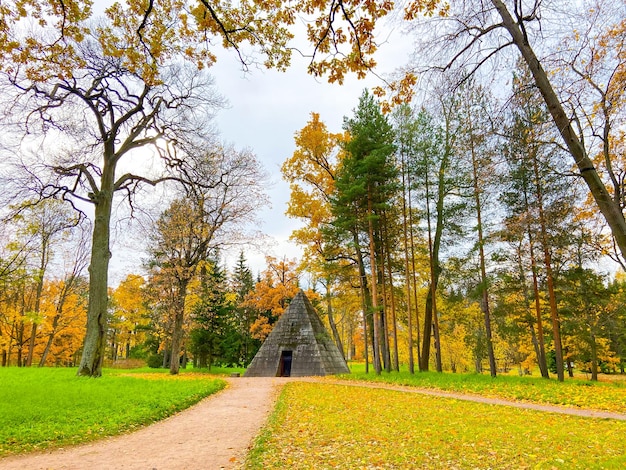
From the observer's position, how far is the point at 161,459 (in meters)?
5.03

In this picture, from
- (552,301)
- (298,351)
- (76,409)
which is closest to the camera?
(76,409)

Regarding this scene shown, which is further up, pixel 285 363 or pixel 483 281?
pixel 483 281

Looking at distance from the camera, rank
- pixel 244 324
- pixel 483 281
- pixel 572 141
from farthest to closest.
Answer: pixel 244 324, pixel 483 281, pixel 572 141

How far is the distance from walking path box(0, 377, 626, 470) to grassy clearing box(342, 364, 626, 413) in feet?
3.04

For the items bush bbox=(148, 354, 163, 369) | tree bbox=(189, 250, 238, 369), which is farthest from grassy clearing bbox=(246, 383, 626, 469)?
bush bbox=(148, 354, 163, 369)

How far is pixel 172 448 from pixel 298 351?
583 inches

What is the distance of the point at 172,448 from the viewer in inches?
221

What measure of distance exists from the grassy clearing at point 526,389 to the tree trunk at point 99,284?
420 inches

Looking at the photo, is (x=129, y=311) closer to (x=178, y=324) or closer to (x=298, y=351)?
(x=178, y=324)

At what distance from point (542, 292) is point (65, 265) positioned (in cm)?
2955

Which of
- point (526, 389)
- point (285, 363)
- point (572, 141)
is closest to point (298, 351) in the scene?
point (285, 363)

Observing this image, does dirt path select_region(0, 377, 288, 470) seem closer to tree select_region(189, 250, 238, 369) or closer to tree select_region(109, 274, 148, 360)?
tree select_region(189, 250, 238, 369)

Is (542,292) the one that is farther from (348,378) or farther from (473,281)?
(348,378)

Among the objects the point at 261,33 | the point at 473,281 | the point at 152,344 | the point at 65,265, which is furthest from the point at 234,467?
the point at 152,344
